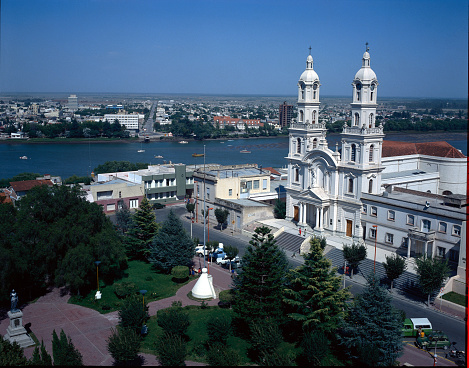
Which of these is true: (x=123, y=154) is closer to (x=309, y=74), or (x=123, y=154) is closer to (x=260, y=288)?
(x=309, y=74)

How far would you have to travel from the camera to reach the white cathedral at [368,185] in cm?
2033

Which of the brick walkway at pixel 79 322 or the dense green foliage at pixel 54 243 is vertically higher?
the dense green foliage at pixel 54 243

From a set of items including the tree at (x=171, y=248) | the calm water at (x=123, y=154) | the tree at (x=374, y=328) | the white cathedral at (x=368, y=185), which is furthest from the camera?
the calm water at (x=123, y=154)

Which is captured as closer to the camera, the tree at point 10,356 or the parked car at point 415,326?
the tree at point 10,356

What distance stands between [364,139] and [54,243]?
14081 millimetres

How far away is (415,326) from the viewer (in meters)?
14.4

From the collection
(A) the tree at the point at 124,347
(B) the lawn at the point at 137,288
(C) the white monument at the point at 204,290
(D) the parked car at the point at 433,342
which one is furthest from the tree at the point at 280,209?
(A) the tree at the point at 124,347

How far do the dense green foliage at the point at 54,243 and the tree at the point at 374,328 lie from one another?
29.6 feet

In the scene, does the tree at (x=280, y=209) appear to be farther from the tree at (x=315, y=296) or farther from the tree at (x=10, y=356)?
the tree at (x=10, y=356)

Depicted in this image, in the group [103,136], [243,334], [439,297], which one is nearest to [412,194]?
[439,297]

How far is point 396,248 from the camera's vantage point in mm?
21609

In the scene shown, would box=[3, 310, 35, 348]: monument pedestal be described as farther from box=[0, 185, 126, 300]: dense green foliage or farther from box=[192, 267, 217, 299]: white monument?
box=[192, 267, 217, 299]: white monument

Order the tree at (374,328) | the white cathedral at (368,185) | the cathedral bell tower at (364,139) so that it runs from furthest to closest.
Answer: the cathedral bell tower at (364,139) < the white cathedral at (368,185) < the tree at (374,328)

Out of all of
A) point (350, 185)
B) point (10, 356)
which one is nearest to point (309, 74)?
point (350, 185)
